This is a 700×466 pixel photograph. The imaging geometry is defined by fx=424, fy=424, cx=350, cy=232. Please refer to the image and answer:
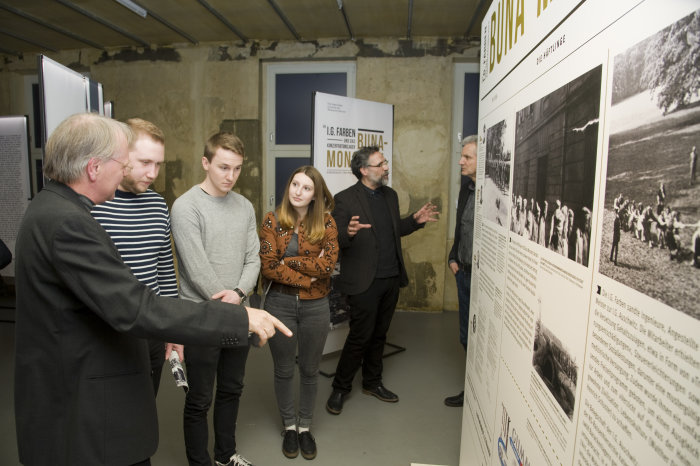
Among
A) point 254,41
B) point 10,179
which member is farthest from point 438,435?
point 10,179

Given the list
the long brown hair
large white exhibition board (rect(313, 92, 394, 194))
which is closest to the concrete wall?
large white exhibition board (rect(313, 92, 394, 194))

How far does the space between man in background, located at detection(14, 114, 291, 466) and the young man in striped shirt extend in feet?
1.69

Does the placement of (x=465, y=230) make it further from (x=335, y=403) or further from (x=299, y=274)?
(x=335, y=403)

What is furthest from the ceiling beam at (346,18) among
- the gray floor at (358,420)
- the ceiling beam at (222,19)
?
the gray floor at (358,420)

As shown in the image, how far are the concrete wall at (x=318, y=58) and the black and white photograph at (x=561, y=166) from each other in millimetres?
3737

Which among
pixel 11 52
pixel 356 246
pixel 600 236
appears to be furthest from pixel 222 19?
pixel 600 236

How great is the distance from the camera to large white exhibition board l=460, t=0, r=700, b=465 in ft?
1.89

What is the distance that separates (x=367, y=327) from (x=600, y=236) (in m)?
2.19

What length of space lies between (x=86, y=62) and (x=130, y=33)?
109 cm

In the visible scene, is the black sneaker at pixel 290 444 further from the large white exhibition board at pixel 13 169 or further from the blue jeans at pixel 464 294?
the large white exhibition board at pixel 13 169

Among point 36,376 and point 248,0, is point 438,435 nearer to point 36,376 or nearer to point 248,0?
point 36,376

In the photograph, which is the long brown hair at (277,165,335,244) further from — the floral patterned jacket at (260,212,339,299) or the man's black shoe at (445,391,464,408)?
the man's black shoe at (445,391,464,408)

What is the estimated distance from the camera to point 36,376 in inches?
45.4

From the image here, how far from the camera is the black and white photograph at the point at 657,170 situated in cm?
56
